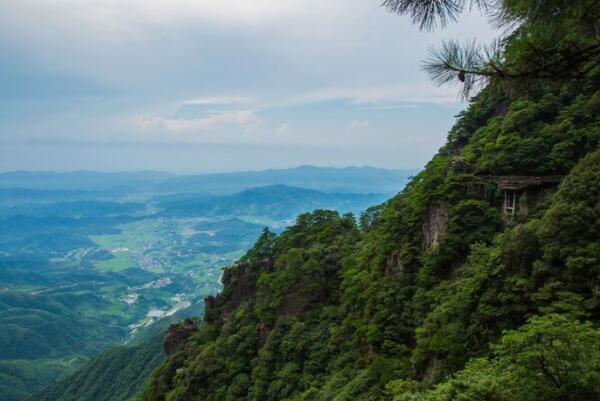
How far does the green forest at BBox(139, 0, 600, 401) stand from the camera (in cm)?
579

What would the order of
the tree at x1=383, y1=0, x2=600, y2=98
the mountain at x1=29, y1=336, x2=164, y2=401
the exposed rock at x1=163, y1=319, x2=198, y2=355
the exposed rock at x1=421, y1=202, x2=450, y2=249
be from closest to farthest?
1. the tree at x1=383, y1=0, x2=600, y2=98
2. the exposed rock at x1=421, y1=202, x2=450, y2=249
3. the exposed rock at x1=163, y1=319, x2=198, y2=355
4. the mountain at x1=29, y1=336, x2=164, y2=401

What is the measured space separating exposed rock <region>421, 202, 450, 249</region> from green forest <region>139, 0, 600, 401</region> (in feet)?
0.31

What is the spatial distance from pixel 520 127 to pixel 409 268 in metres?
8.48

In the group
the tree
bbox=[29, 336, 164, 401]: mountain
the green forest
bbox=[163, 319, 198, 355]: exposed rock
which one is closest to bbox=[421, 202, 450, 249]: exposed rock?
the green forest

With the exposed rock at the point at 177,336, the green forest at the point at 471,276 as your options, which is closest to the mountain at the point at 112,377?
the exposed rock at the point at 177,336

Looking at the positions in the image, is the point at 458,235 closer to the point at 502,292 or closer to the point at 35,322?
the point at 502,292

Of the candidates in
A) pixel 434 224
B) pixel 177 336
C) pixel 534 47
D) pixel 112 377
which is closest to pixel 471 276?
pixel 434 224

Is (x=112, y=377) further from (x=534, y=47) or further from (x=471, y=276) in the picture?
(x=534, y=47)

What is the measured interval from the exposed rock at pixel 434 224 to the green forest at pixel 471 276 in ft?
0.31

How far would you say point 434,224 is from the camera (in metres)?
21.3

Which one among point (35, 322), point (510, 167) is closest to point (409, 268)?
point (510, 167)

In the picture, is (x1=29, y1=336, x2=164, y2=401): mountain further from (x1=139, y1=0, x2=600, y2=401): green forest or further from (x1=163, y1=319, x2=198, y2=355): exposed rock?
(x1=139, y1=0, x2=600, y2=401): green forest

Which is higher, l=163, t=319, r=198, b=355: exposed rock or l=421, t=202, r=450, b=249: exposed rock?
l=421, t=202, r=450, b=249: exposed rock

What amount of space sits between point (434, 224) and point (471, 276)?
4.96 meters
